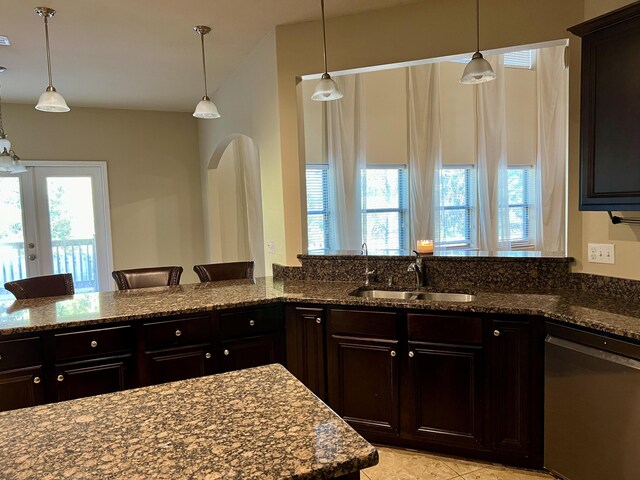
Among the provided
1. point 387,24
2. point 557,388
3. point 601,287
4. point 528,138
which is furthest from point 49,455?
point 528,138

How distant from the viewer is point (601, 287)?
2.55m

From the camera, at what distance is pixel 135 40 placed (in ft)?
11.5

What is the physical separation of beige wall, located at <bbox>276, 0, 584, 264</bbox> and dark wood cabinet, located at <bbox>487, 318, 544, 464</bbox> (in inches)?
29.1

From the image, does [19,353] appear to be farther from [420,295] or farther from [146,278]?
[420,295]

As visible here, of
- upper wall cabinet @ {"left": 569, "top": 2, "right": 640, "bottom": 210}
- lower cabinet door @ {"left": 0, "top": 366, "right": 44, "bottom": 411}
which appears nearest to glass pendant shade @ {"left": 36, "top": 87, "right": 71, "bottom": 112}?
lower cabinet door @ {"left": 0, "top": 366, "right": 44, "bottom": 411}

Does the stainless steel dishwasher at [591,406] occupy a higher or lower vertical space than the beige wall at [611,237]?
lower

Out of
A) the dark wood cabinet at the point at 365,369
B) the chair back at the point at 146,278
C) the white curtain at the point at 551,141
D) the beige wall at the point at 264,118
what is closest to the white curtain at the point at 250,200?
the beige wall at the point at 264,118

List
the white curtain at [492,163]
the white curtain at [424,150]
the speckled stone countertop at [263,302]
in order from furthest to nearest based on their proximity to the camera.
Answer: the white curtain at [492,163] < the white curtain at [424,150] < the speckled stone countertop at [263,302]

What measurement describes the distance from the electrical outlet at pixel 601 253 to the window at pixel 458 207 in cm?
337

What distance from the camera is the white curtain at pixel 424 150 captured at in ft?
18.6

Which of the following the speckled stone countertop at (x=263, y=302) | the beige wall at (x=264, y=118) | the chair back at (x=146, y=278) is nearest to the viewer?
the speckled stone countertop at (x=263, y=302)

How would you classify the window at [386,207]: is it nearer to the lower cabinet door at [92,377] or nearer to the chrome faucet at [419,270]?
the chrome faucet at [419,270]

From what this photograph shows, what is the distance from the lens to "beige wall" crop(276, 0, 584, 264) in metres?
2.67

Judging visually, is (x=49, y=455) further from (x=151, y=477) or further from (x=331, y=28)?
(x=331, y=28)
